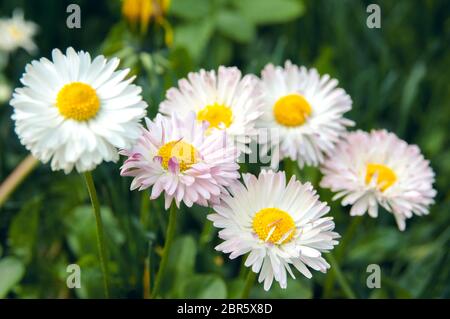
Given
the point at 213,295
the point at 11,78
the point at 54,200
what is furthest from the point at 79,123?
the point at 11,78

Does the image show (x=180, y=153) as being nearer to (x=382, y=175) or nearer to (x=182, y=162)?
(x=182, y=162)

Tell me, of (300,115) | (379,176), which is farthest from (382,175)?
(300,115)

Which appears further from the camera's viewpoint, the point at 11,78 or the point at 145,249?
the point at 11,78

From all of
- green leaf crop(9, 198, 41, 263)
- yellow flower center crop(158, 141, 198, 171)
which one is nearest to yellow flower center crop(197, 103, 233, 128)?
yellow flower center crop(158, 141, 198, 171)

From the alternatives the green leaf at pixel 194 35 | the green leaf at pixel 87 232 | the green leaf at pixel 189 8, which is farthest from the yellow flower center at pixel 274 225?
the green leaf at pixel 189 8

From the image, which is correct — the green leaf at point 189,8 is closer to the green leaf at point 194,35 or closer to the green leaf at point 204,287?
the green leaf at point 194,35

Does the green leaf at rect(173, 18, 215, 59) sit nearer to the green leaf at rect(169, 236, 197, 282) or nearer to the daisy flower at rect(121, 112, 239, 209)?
the green leaf at rect(169, 236, 197, 282)

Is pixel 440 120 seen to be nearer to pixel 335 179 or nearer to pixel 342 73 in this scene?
pixel 342 73
